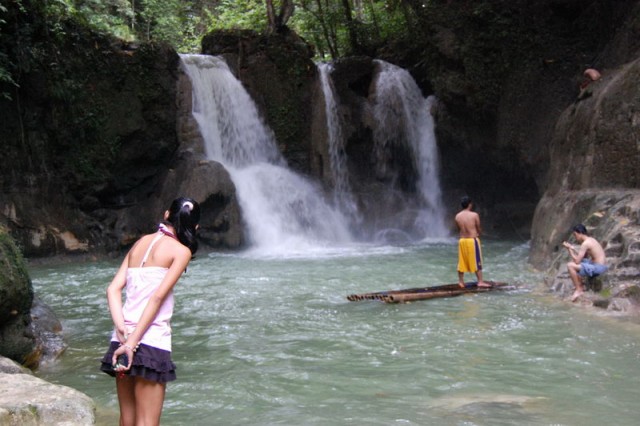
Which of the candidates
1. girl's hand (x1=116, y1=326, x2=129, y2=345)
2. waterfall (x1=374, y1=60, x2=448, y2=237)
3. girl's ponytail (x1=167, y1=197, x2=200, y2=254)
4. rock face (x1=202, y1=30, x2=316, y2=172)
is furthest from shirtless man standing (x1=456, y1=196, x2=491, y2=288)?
rock face (x1=202, y1=30, x2=316, y2=172)

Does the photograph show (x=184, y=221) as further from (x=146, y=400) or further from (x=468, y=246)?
(x=468, y=246)

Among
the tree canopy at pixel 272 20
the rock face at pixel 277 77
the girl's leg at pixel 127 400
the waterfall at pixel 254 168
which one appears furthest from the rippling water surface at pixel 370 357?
the tree canopy at pixel 272 20

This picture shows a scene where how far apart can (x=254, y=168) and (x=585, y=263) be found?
11040 mm

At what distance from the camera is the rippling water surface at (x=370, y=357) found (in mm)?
4855

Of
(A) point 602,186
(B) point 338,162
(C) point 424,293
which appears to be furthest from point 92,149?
(A) point 602,186

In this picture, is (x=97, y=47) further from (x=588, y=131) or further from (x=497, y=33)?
(x=588, y=131)

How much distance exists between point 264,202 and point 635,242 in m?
10.6

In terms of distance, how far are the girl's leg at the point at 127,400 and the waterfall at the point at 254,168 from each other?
13.6 metres

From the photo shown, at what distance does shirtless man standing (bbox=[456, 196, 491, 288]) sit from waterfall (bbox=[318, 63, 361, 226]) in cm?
847

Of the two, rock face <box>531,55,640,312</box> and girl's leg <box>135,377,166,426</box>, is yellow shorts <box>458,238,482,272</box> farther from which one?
girl's leg <box>135,377,166,426</box>

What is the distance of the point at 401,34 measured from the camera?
2123cm

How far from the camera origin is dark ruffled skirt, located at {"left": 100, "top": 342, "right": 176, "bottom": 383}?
3.15 meters

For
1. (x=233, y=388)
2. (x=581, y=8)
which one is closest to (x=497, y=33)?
(x=581, y=8)

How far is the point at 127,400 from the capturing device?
3.28 meters
